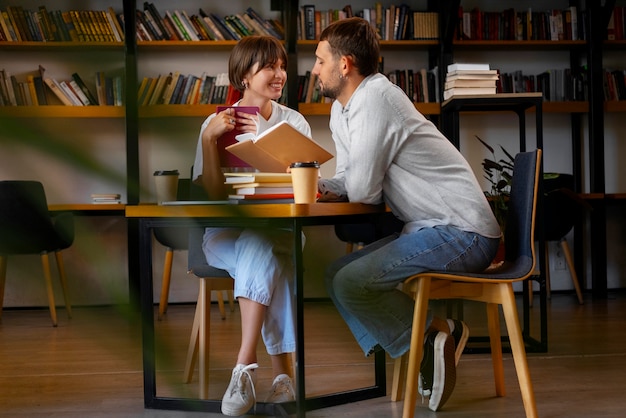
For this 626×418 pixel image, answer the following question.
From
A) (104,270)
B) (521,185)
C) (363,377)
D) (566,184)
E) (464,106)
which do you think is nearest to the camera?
(104,270)

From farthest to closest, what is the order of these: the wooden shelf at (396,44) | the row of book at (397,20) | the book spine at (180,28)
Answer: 1. the row of book at (397,20)
2. the wooden shelf at (396,44)
3. the book spine at (180,28)

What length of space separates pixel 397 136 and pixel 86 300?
5.88ft

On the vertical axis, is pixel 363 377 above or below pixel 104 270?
below

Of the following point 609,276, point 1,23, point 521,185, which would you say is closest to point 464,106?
point 521,185

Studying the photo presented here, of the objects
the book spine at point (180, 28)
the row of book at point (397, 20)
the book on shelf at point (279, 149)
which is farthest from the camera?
the row of book at point (397, 20)

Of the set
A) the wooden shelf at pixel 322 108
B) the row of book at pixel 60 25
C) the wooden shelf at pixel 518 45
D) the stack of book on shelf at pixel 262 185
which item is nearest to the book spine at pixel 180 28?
the wooden shelf at pixel 322 108

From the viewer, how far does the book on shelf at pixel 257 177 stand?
1.89 meters

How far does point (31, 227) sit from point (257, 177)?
1.68 meters

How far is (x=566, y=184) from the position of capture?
459 centimetres

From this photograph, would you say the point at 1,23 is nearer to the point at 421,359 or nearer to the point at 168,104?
the point at 168,104

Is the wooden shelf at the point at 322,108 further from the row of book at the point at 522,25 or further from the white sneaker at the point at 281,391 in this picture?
the white sneaker at the point at 281,391

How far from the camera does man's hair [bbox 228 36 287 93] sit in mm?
2182

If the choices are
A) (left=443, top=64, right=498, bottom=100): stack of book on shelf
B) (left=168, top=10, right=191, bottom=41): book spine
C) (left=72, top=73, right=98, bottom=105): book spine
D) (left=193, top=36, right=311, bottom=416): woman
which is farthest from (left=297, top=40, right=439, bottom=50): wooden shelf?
(left=72, top=73, right=98, bottom=105): book spine

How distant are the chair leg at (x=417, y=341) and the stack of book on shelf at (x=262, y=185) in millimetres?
392
